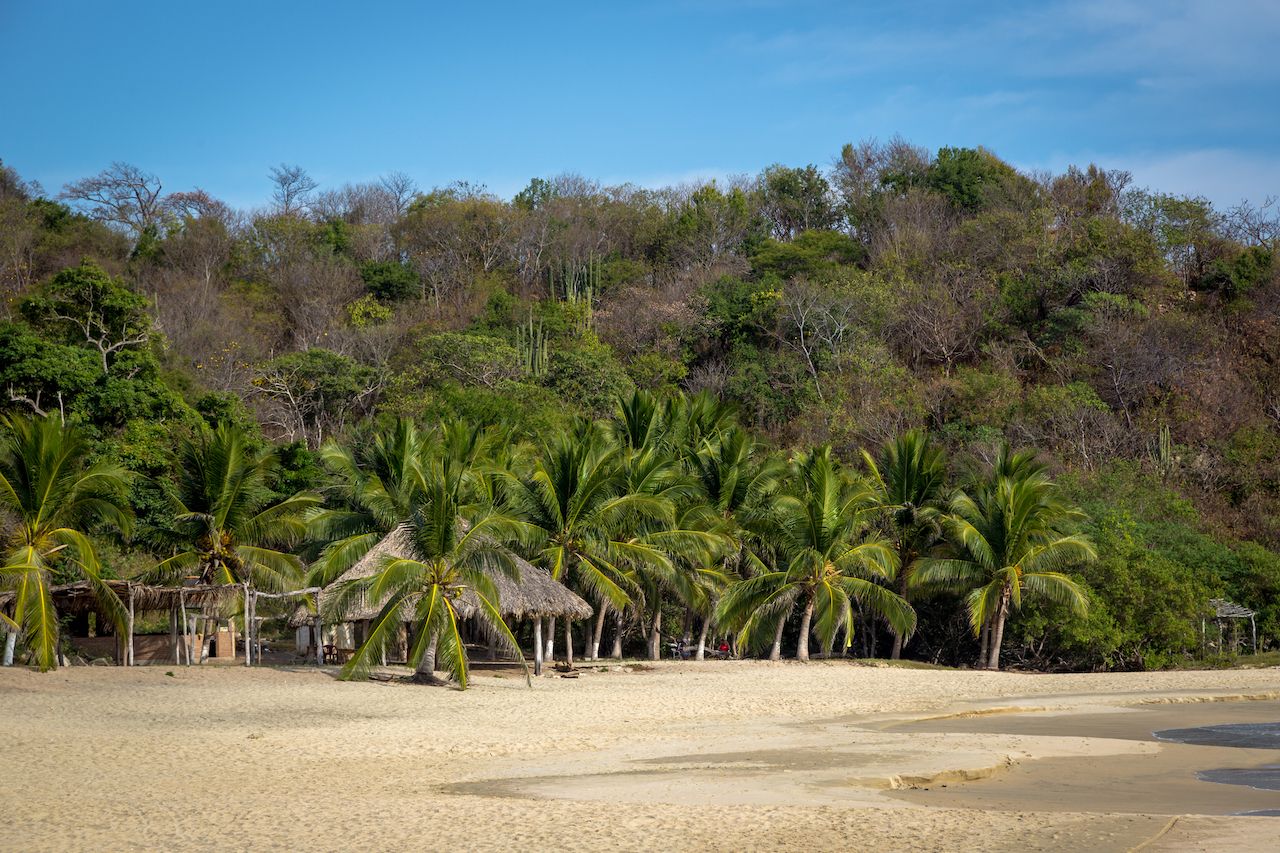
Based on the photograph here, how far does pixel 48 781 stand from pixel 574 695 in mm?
10073

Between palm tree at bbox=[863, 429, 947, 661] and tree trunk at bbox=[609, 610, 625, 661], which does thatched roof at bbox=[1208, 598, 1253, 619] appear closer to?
palm tree at bbox=[863, 429, 947, 661]

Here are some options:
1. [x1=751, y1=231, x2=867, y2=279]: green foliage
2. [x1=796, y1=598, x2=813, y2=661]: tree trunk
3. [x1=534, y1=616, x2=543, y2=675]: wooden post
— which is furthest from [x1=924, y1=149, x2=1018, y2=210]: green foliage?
[x1=534, y1=616, x2=543, y2=675]: wooden post

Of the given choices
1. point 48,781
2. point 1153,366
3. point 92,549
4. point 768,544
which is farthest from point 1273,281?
point 48,781

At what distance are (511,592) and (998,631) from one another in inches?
479

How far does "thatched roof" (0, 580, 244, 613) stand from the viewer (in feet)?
79.3

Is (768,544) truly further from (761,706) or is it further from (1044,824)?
(1044,824)

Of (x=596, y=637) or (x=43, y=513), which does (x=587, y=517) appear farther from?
(x=43, y=513)

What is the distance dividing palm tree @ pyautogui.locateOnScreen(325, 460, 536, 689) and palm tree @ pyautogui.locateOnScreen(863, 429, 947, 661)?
12.6 meters

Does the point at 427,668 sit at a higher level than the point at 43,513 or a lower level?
lower

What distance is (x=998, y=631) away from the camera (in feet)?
96.0

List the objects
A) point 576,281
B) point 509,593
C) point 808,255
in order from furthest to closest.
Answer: point 576,281
point 808,255
point 509,593

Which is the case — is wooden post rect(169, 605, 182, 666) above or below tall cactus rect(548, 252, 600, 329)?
below

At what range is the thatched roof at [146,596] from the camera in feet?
79.3

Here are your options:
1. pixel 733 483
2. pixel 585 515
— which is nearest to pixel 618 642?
pixel 733 483
